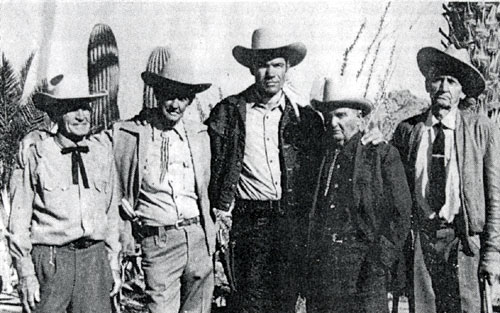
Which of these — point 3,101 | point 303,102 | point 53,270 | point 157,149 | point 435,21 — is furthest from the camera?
point 3,101

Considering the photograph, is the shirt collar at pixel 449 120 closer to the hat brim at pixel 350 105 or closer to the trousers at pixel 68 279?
the hat brim at pixel 350 105

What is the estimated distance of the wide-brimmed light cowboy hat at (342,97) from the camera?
396cm

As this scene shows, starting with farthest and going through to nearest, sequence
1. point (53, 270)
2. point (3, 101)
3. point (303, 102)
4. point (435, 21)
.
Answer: point (3, 101), point (435, 21), point (303, 102), point (53, 270)

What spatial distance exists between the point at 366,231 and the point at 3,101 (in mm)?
3807

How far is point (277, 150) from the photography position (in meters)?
4.17

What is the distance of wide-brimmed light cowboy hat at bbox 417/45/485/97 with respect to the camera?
416cm

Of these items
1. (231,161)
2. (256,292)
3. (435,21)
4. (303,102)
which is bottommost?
(256,292)

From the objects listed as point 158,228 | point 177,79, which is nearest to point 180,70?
point 177,79

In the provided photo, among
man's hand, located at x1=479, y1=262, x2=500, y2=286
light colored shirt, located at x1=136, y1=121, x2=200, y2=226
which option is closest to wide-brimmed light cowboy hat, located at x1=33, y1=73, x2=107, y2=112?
light colored shirt, located at x1=136, y1=121, x2=200, y2=226

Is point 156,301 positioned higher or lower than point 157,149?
lower

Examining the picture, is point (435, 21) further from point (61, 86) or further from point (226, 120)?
point (61, 86)

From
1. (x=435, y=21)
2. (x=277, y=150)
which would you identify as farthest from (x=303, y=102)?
(x=435, y=21)

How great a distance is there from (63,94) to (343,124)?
150cm

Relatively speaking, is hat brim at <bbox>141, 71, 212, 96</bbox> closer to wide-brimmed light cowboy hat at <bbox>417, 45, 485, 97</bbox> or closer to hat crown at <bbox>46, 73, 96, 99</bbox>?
hat crown at <bbox>46, 73, 96, 99</bbox>
